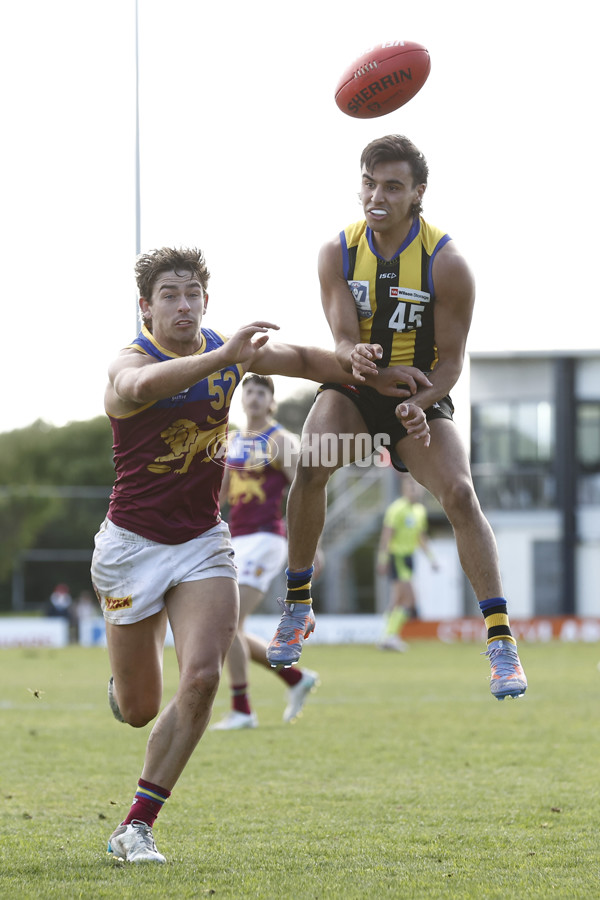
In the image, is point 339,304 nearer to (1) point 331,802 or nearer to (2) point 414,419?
(2) point 414,419

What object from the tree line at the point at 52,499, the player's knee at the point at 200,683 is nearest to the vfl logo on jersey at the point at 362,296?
the player's knee at the point at 200,683

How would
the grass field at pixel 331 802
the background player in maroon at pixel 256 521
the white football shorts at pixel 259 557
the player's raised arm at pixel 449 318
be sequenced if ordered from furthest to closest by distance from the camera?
the white football shorts at pixel 259 557, the background player in maroon at pixel 256 521, the player's raised arm at pixel 449 318, the grass field at pixel 331 802

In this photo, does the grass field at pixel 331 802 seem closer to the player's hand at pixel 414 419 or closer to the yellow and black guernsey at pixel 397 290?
the player's hand at pixel 414 419

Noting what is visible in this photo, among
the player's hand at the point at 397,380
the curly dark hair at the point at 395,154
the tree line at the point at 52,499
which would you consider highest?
the curly dark hair at the point at 395,154

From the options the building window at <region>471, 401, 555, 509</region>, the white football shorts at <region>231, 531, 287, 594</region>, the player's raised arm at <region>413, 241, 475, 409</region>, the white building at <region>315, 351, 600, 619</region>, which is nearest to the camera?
the player's raised arm at <region>413, 241, 475, 409</region>

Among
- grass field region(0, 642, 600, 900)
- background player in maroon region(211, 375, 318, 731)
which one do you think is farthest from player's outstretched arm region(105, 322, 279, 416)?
background player in maroon region(211, 375, 318, 731)

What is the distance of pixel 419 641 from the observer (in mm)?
24359

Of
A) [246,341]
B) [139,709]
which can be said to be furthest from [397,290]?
[139,709]

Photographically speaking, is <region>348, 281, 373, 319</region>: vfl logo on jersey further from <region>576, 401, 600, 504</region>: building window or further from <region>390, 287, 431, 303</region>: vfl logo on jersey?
<region>576, 401, 600, 504</region>: building window

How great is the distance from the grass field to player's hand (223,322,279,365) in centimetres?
207

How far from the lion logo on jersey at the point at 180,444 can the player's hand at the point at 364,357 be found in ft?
2.41

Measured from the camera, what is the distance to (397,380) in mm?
5652

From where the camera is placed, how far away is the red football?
5.63m

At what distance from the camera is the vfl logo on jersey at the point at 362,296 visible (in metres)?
5.72
